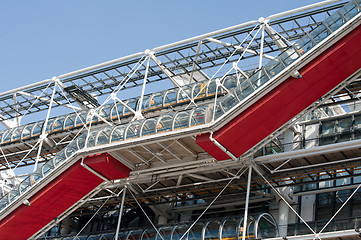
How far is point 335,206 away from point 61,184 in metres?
11.8

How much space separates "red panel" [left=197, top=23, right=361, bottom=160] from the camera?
1021 inches

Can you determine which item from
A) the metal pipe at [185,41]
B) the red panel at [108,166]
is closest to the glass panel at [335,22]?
the metal pipe at [185,41]

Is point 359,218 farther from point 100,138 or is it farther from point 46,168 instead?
point 46,168

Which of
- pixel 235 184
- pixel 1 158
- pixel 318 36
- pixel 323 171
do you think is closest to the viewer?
pixel 318 36

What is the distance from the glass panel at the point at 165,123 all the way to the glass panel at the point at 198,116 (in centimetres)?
99

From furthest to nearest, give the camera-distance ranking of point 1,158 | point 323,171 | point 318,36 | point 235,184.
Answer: point 1,158 → point 235,184 → point 323,171 → point 318,36

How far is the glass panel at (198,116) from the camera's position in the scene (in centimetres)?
2719

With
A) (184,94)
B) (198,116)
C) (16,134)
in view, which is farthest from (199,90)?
(16,134)

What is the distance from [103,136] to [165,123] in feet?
9.97

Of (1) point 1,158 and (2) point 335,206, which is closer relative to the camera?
(2) point 335,206

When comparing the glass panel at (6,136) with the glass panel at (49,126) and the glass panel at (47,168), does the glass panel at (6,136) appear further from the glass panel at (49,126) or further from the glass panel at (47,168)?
the glass panel at (47,168)

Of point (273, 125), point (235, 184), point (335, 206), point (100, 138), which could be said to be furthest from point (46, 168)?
point (335, 206)

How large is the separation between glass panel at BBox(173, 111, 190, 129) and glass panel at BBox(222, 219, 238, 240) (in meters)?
4.40

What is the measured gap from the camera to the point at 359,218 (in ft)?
87.3
